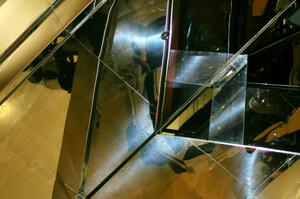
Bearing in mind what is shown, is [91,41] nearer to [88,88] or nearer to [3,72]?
[88,88]

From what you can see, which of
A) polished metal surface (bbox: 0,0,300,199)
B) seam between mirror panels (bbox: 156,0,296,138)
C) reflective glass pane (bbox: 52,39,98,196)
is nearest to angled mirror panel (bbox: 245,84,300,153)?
polished metal surface (bbox: 0,0,300,199)

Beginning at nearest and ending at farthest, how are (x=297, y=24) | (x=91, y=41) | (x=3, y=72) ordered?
(x=3, y=72)
(x=91, y=41)
(x=297, y=24)

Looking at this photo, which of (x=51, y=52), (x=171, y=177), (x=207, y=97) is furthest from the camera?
(x=207, y=97)

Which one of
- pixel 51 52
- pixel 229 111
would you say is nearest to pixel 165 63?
pixel 229 111

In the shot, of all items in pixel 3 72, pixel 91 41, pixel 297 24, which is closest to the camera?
pixel 3 72

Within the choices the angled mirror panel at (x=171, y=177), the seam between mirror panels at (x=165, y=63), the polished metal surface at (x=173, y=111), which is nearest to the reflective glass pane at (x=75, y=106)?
the polished metal surface at (x=173, y=111)

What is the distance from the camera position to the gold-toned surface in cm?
91

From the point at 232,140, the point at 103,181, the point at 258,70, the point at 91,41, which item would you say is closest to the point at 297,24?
the point at 258,70

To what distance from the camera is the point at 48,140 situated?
941 mm

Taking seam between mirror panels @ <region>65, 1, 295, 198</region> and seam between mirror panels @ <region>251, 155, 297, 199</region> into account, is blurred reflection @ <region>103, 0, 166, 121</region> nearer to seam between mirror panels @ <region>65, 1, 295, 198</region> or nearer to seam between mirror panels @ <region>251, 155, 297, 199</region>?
seam between mirror panels @ <region>65, 1, 295, 198</region>

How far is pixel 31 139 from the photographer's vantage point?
93 centimetres

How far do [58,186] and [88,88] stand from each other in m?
0.29

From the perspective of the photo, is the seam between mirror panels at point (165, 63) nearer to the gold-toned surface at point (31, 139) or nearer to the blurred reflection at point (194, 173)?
the blurred reflection at point (194, 173)

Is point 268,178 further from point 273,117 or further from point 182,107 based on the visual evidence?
point 182,107
